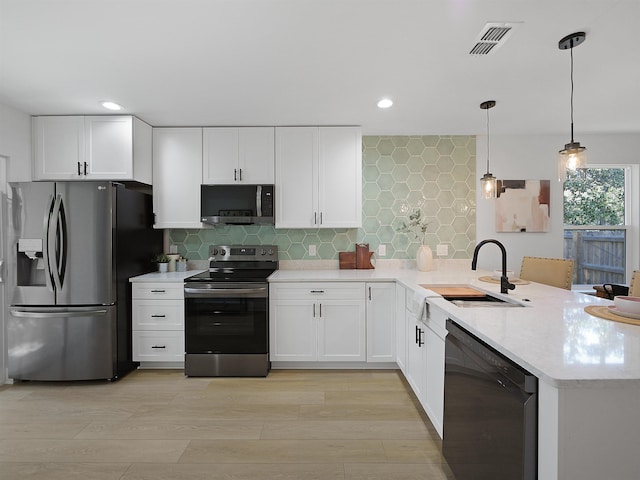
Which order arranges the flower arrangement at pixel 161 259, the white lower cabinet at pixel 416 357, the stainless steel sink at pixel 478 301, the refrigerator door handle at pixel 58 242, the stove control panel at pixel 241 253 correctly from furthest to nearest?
the stove control panel at pixel 241 253 → the flower arrangement at pixel 161 259 → the refrigerator door handle at pixel 58 242 → the white lower cabinet at pixel 416 357 → the stainless steel sink at pixel 478 301

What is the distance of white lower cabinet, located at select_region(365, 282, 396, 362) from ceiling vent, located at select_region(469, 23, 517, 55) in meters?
1.87

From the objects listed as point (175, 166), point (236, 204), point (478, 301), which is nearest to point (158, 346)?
point (236, 204)

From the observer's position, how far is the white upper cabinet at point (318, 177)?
3.33m

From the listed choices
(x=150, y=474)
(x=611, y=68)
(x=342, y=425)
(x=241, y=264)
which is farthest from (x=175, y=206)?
(x=611, y=68)

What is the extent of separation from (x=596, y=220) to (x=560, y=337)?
3.29 m

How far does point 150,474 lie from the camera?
1.78 metres

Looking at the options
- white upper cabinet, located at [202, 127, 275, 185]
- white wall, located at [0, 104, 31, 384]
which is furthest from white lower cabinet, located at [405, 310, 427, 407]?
white wall, located at [0, 104, 31, 384]

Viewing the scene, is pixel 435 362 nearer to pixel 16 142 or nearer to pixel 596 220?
pixel 596 220

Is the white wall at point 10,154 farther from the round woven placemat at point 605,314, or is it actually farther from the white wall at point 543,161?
the white wall at point 543,161

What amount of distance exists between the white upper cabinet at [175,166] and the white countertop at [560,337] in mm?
2554

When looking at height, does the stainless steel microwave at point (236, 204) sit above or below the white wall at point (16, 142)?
below

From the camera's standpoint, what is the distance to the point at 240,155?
10.9 ft

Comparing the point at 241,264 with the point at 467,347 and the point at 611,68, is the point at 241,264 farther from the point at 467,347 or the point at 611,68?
the point at 611,68

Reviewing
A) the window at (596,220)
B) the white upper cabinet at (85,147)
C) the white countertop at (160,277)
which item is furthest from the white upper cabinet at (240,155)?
the window at (596,220)
